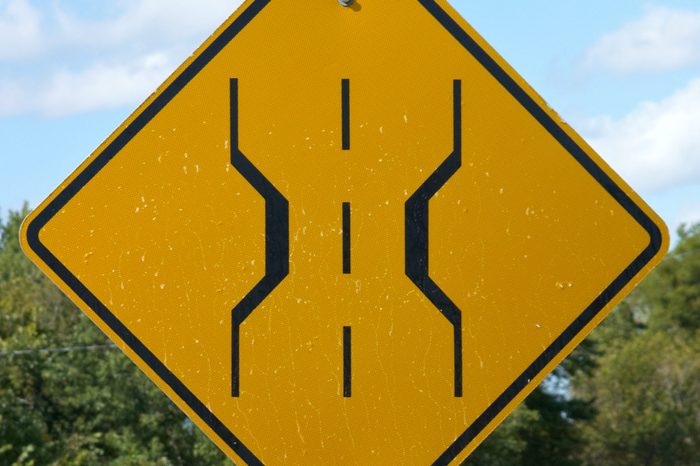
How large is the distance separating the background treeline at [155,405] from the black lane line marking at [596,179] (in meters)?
23.1

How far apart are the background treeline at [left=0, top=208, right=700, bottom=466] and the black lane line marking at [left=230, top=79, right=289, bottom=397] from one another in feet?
75.5

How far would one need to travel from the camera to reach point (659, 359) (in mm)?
56438

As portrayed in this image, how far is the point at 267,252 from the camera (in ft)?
8.93

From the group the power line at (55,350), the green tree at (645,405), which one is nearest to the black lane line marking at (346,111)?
the power line at (55,350)

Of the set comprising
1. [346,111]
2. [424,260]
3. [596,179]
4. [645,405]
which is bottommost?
[424,260]

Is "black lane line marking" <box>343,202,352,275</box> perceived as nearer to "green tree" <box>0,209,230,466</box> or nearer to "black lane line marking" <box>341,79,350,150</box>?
"black lane line marking" <box>341,79,350,150</box>

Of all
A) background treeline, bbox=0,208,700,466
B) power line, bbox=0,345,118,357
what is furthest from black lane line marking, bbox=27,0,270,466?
power line, bbox=0,345,118,357

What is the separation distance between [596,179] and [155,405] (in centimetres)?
3199

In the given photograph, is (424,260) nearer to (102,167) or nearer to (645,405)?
(102,167)

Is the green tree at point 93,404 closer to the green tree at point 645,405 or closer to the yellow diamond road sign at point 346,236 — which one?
the green tree at point 645,405

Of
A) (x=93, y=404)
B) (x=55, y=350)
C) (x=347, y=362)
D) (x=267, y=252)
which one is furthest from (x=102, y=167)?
(x=93, y=404)

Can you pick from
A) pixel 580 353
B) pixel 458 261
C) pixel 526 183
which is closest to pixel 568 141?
pixel 526 183

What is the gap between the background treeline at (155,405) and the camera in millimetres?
32500

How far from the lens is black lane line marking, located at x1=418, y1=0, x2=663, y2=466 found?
2.72 m
